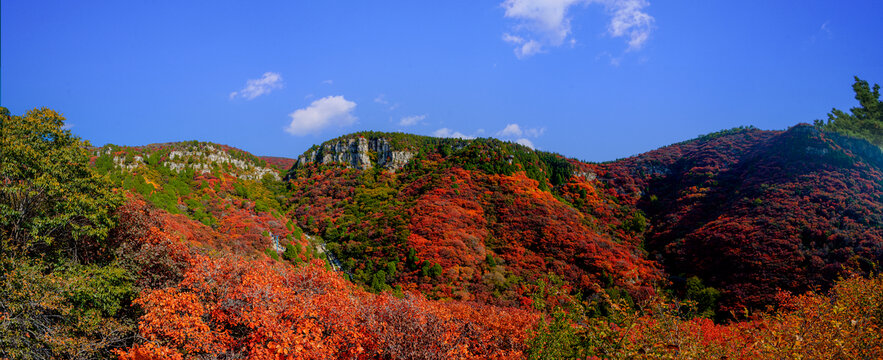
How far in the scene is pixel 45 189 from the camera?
579 inches

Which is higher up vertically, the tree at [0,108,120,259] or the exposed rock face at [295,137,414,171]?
the exposed rock face at [295,137,414,171]

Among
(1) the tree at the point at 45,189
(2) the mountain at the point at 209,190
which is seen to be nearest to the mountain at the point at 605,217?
(2) the mountain at the point at 209,190

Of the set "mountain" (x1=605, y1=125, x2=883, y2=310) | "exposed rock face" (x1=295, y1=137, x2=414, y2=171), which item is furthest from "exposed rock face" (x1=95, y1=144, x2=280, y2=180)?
"mountain" (x1=605, y1=125, x2=883, y2=310)

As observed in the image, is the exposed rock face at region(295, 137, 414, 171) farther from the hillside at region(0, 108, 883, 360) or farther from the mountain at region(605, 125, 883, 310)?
the mountain at region(605, 125, 883, 310)

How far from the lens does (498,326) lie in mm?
→ 17516

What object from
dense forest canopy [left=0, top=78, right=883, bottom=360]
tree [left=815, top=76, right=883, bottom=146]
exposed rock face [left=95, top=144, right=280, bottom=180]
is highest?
exposed rock face [left=95, top=144, right=280, bottom=180]

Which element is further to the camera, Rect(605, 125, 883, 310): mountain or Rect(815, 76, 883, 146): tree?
Rect(605, 125, 883, 310): mountain

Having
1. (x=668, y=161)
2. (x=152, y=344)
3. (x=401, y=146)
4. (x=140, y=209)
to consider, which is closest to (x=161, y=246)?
(x=140, y=209)

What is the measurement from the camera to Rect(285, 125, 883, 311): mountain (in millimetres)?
39219

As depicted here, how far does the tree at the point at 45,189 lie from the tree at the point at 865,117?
56.6m

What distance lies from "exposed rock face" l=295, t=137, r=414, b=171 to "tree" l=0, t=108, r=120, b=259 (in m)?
63.3

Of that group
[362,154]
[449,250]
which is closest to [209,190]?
[362,154]

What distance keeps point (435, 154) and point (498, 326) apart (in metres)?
67.0

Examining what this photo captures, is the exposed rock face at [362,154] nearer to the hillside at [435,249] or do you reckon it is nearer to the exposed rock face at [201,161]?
the hillside at [435,249]
